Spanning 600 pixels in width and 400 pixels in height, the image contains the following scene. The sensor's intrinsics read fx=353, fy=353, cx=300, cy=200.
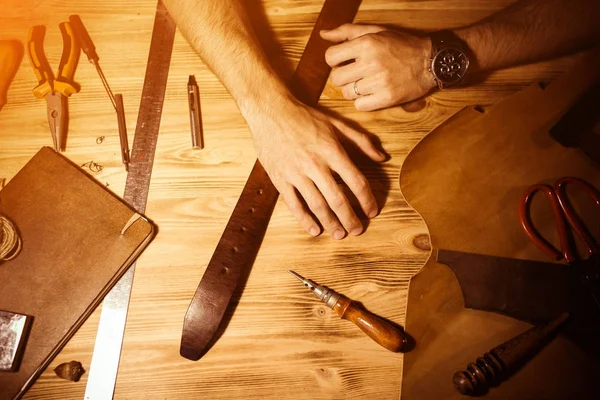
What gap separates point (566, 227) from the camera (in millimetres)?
930

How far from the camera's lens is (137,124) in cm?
104

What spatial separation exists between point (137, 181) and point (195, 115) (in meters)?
0.25

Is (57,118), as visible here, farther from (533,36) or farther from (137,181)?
(533,36)

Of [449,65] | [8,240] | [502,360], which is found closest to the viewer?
[502,360]

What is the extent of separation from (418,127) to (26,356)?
120 cm

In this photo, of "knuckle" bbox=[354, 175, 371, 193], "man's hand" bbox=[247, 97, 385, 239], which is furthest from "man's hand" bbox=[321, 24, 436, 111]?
"knuckle" bbox=[354, 175, 371, 193]

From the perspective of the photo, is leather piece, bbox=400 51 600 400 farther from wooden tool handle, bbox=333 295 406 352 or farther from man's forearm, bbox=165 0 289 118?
man's forearm, bbox=165 0 289 118

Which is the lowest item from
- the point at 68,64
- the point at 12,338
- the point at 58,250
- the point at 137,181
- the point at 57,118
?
the point at 12,338

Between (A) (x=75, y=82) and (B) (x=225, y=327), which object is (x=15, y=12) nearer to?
(A) (x=75, y=82)

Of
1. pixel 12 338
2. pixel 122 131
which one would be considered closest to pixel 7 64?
pixel 122 131

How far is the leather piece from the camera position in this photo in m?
0.84

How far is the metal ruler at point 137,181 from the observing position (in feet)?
2.86

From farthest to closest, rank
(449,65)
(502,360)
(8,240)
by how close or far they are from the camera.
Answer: (449,65) → (8,240) → (502,360)

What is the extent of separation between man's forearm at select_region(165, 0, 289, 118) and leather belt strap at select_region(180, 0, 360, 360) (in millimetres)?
106
